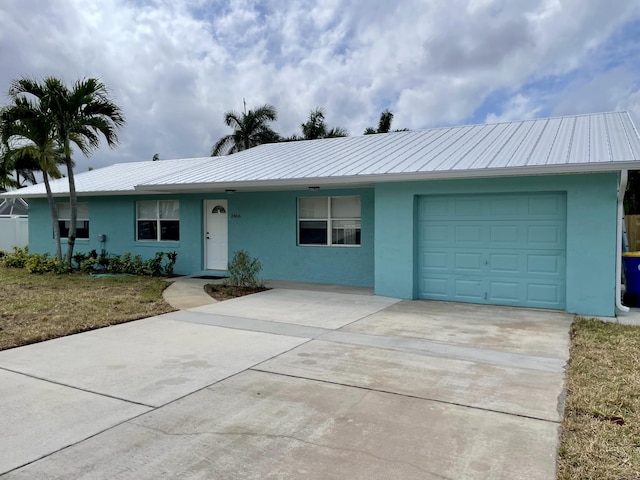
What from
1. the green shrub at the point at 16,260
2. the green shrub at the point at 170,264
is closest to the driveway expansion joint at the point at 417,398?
the green shrub at the point at 170,264

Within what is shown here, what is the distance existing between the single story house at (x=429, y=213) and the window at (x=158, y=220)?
40 mm

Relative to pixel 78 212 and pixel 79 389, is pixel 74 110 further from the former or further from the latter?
pixel 79 389

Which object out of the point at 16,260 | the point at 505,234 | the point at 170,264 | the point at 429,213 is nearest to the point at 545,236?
the point at 505,234

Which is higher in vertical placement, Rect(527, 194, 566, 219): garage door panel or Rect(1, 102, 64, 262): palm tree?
Rect(1, 102, 64, 262): palm tree

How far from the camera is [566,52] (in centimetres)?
1411

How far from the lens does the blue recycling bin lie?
906 centimetres

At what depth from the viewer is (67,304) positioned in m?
9.56

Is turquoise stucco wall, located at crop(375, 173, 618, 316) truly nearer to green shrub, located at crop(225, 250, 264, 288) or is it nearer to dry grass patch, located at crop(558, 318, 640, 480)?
dry grass patch, located at crop(558, 318, 640, 480)

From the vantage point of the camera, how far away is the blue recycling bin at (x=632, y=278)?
906 cm

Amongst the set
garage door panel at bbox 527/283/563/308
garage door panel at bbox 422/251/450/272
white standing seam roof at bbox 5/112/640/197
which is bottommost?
garage door panel at bbox 527/283/563/308

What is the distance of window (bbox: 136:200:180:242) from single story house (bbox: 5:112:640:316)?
40 mm

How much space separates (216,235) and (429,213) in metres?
6.88

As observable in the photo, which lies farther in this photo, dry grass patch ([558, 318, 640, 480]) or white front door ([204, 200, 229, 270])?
white front door ([204, 200, 229, 270])

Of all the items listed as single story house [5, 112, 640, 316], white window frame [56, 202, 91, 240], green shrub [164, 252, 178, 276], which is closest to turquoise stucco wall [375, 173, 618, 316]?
single story house [5, 112, 640, 316]
